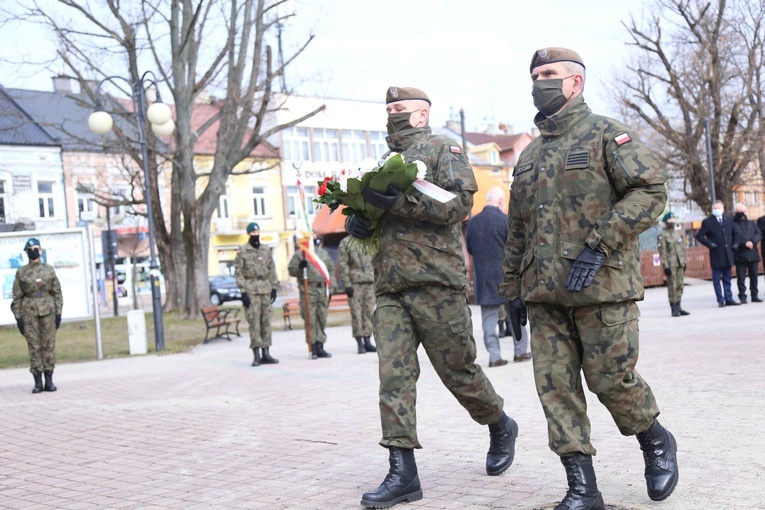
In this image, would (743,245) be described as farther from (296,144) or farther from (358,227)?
(296,144)

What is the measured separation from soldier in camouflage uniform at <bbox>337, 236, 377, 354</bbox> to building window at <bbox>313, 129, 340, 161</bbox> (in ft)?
147

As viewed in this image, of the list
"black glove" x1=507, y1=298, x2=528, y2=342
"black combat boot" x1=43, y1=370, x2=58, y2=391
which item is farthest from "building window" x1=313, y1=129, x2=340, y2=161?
"black glove" x1=507, y1=298, x2=528, y2=342

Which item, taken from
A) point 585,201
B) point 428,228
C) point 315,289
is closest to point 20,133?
point 315,289

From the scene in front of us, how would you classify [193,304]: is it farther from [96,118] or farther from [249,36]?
[96,118]

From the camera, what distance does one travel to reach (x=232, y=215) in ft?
188

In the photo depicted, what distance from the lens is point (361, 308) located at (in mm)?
13914

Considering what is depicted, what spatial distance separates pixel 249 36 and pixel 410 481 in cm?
2409

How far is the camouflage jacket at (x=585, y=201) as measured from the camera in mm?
3924

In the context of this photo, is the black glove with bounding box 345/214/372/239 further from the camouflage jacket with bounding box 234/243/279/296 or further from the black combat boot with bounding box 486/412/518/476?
the camouflage jacket with bounding box 234/243/279/296

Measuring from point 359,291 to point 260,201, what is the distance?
149ft

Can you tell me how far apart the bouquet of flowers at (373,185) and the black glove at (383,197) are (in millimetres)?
23

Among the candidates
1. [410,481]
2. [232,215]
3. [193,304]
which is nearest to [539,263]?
[410,481]

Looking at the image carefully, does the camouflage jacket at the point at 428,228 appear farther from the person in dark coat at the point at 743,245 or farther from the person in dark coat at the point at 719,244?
the person in dark coat at the point at 743,245

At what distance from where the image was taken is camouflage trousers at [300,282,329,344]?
13.6 m
